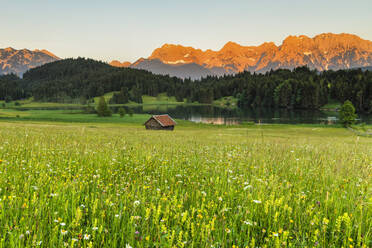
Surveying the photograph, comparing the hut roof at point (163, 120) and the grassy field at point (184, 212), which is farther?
the hut roof at point (163, 120)

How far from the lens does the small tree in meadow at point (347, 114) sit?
93.2 m

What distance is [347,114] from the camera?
94.2m

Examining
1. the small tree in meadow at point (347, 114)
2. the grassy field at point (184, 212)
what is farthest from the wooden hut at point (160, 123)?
the grassy field at point (184, 212)

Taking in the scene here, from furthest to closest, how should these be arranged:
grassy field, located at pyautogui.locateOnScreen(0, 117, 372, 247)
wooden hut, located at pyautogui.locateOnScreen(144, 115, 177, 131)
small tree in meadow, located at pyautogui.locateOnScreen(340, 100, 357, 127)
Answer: small tree in meadow, located at pyautogui.locateOnScreen(340, 100, 357, 127)
wooden hut, located at pyautogui.locateOnScreen(144, 115, 177, 131)
grassy field, located at pyautogui.locateOnScreen(0, 117, 372, 247)

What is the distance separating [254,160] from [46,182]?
257 inches

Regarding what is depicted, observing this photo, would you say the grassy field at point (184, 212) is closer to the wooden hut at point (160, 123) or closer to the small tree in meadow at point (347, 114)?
the wooden hut at point (160, 123)

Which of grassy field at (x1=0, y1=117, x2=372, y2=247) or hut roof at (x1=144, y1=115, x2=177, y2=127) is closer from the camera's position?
grassy field at (x1=0, y1=117, x2=372, y2=247)

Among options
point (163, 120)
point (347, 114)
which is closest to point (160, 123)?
point (163, 120)

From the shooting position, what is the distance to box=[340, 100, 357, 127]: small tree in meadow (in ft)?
306

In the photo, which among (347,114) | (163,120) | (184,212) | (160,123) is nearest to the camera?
(184,212)

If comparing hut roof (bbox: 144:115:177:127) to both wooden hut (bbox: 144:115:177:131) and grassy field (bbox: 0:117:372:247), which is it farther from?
grassy field (bbox: 0:117:372:247)

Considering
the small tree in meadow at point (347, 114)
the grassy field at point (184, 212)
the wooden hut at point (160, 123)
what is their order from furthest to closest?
the small tree in meadow at point (347, 114), the wooden hut at point (160, 123), the grassy field at point (184, 212)

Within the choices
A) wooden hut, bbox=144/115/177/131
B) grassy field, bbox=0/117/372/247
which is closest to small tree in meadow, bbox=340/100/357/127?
wooden hut, bbox=144/115/177/131

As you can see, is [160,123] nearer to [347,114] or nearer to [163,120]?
[163,120]
